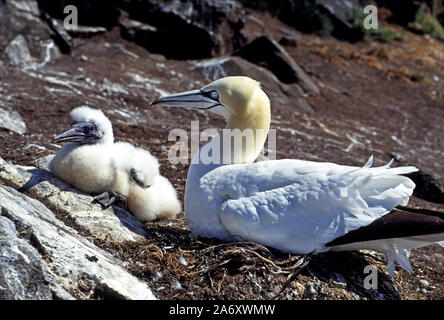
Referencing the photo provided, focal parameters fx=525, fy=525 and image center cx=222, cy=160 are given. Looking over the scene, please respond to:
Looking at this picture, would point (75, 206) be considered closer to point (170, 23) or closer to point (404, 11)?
point (170, 23)

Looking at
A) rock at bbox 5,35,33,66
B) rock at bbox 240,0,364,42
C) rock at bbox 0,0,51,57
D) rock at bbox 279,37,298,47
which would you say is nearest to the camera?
rock at bbox 5,35,33,66

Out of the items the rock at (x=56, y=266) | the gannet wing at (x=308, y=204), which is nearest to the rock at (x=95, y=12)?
the rock at (x=56, y=266)

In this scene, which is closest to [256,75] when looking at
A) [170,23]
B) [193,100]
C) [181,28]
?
[181,28]

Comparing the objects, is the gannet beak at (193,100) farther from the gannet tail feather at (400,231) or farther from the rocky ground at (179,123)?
the gannet tail feather at (400,231)

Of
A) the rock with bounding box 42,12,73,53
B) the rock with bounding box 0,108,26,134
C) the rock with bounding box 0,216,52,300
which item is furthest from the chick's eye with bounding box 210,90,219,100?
the rock with bounding box 42,12,73,53

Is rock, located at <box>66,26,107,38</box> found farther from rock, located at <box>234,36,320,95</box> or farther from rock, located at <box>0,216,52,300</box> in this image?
rock, located at <box>0,216,52,300</box>

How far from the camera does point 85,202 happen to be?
4.12 metres

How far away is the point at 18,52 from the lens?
27.2 feet

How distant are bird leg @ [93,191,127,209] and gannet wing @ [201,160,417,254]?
39.2 inches

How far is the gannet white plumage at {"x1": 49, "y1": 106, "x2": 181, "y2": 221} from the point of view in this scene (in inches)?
168

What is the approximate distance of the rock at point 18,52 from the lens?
813 centimetres

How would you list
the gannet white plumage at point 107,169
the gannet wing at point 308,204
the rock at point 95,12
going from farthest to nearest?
the rock at point 95,12 < the gannet white plumage at point 107,169 < the gannet wing at point 308,204

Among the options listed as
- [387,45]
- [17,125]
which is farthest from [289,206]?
[387,45]
